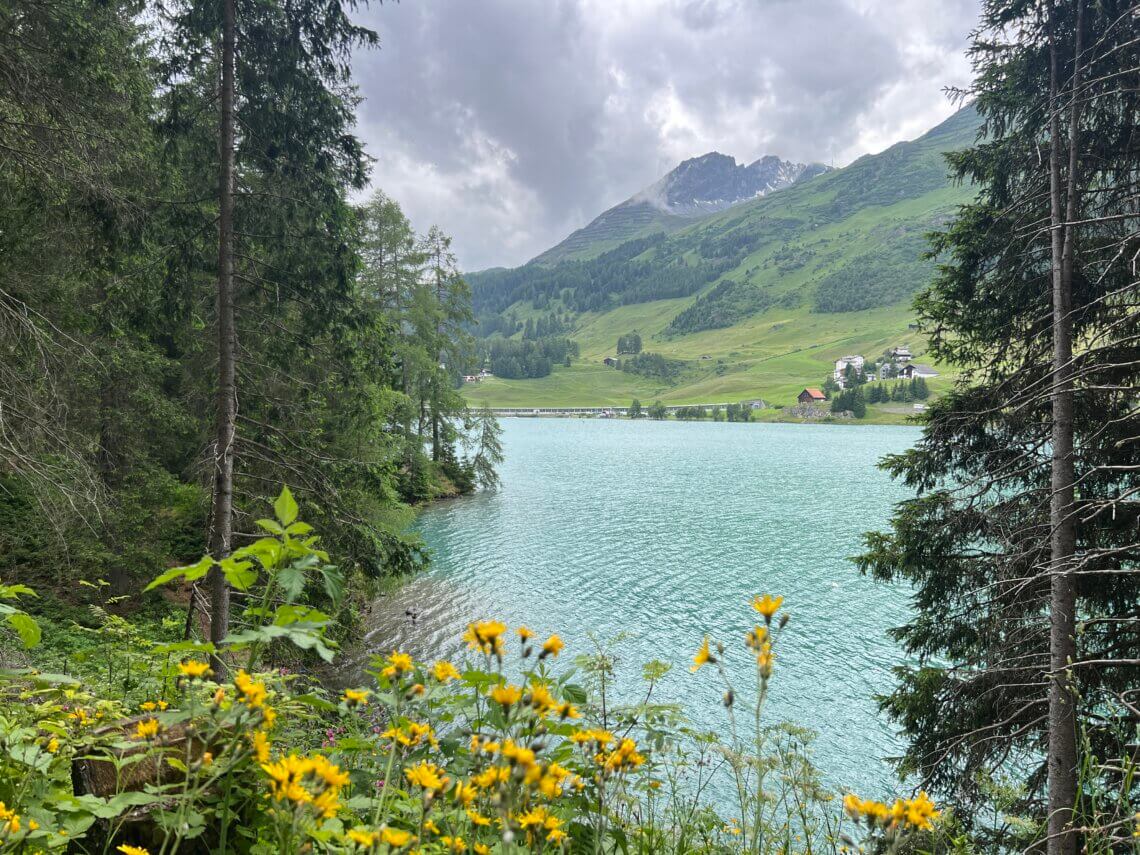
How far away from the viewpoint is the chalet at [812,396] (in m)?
115

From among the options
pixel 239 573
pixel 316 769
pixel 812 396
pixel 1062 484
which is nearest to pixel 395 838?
pixel 316 769

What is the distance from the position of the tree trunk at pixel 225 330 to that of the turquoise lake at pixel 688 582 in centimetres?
264

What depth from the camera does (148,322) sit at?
7.29 metres

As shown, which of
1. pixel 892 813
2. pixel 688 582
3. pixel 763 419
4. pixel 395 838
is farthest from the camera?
A: pixel 763 419

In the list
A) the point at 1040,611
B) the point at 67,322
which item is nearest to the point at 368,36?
the point at 67,322

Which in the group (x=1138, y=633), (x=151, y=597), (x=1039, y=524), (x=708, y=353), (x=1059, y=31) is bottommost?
(x=151, y=597)

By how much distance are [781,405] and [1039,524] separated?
400ft

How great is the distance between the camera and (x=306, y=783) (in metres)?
1.14

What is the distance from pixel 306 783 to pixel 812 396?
417ft

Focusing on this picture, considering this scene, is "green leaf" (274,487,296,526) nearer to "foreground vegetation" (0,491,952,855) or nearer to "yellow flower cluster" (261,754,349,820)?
"foreground vegetation" (0,491,952,855)

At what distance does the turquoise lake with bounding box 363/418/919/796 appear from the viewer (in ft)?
42.6

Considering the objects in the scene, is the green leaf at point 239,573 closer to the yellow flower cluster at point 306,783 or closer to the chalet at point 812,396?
the yellow flower cluster at point 306,783

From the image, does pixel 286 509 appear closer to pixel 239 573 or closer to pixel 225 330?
pixel 239 573

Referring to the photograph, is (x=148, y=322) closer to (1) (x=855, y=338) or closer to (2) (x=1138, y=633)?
(2) (x=1138, y=633)
